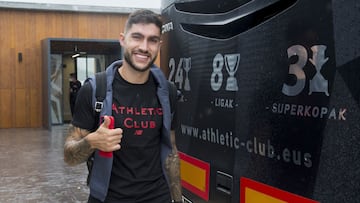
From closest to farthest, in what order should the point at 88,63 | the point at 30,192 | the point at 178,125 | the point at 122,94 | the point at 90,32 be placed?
the point at 122,94, the point at 178,125, the point at 30,192, the point at 90,32, the point at 88,63

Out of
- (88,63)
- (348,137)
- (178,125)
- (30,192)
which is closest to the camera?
(348,137)

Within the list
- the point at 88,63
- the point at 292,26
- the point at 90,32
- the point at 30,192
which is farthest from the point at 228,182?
the point at 88,63

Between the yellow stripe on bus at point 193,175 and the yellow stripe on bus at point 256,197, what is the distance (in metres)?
0.48

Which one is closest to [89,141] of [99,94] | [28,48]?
[99,94]

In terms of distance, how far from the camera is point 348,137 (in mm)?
1499

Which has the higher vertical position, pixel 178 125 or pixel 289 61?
pixel 289 61

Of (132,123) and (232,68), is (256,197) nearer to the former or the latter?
(232,68)

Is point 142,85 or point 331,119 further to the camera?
point 142,85

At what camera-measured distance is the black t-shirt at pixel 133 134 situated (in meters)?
2.34

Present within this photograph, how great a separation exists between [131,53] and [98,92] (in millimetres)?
253

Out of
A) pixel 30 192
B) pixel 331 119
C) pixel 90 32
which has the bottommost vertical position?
pixel 30 192

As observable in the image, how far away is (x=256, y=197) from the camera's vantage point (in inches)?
78.3

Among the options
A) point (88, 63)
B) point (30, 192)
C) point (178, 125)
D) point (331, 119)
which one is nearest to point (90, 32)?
point (88, 63)

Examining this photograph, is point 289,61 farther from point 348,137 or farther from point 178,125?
point 178,125
